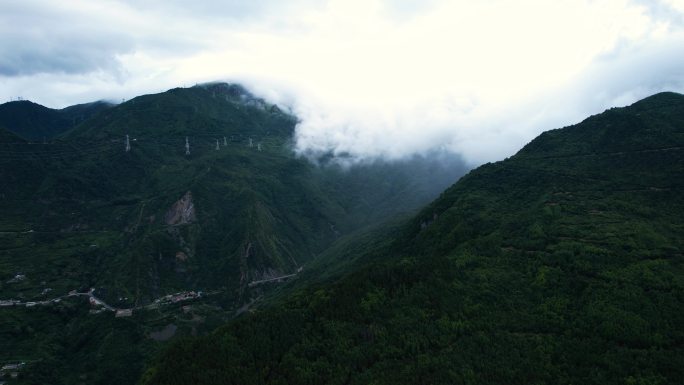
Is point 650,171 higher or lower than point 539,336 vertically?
higher

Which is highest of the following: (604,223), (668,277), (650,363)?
(604,223)

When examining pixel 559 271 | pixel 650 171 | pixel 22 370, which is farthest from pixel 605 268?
pixel 22 370

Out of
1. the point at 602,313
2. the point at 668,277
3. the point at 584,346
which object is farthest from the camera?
the point at 668,277

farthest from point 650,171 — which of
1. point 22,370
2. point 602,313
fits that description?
point 22,370

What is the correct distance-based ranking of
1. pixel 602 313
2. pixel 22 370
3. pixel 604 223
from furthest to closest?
pixel 22 370 < pixel 604 223 < pixel 602 313

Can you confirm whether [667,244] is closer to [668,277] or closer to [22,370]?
[668,277]

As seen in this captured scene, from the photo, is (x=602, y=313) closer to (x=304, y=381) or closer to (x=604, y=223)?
(x=604, y=223)

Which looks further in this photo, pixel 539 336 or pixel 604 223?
pixel 604 223
